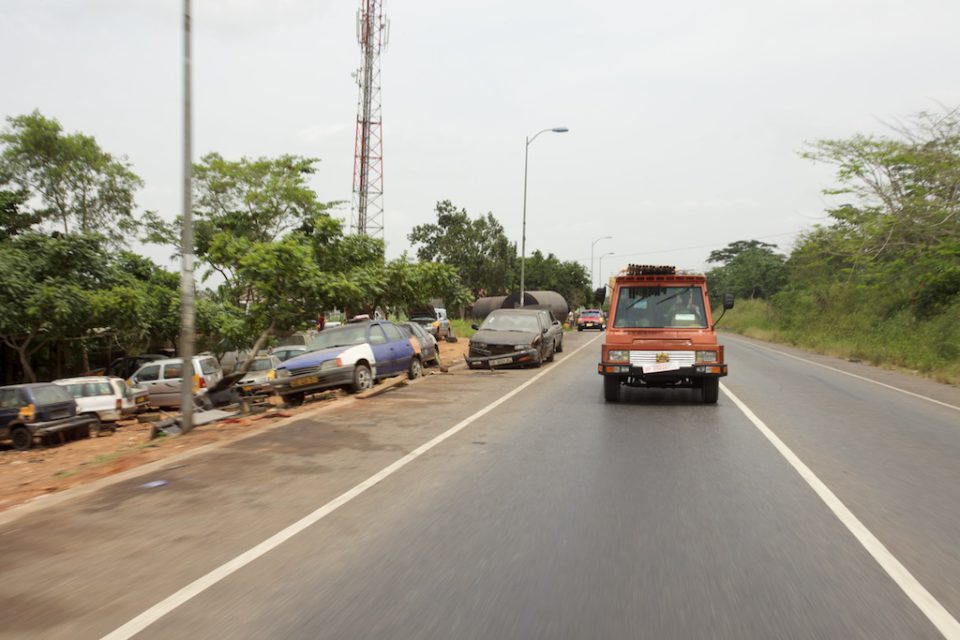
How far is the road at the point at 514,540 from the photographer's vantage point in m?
3.70

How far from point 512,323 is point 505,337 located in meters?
1.12

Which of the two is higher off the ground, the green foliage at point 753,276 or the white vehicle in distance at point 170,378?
the green foliage at point 753,276

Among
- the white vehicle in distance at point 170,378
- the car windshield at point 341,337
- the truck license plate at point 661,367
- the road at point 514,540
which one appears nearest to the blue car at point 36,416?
the white vehicle in distance at point 170,378

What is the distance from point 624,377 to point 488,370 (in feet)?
28.9

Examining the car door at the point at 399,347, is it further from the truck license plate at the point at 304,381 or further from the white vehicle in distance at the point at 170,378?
the white vehicle in distance at the point at 170,378

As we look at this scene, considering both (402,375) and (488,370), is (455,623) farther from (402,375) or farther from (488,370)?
(488,370)

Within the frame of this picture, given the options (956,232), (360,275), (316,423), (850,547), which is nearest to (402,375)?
(360,275)

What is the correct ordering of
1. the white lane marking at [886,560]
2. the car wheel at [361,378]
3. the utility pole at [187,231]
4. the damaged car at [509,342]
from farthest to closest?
the damaged car at [509,342] < the car wheel at [361,378] < the utility pole at [187,231] < the white lane marking at [886,560]

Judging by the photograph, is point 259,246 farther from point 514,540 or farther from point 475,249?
point 475,249

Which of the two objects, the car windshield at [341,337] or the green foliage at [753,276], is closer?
the car windshield at [341,337]

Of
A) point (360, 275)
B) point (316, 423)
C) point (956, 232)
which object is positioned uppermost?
point (956, 232)

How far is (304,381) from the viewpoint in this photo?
14969 mm

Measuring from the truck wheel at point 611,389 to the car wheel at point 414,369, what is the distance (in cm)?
681

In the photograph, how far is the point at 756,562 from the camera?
14.8ft
